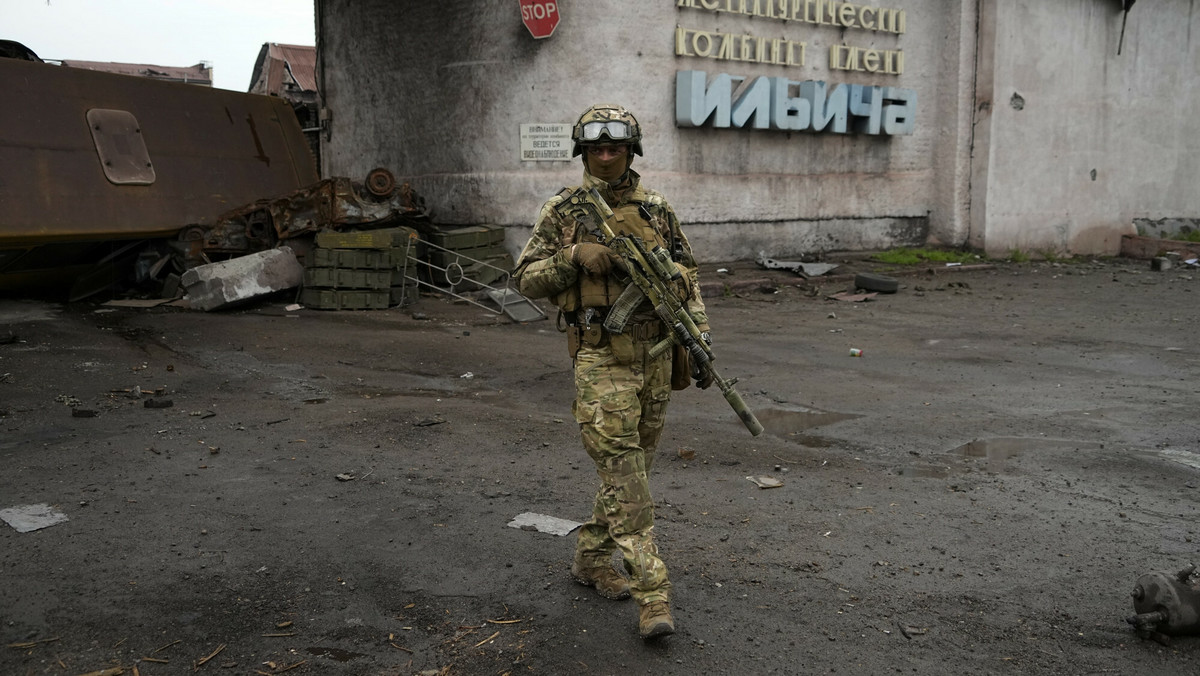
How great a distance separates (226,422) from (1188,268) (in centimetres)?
1498

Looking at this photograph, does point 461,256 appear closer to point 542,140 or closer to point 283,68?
point 542,140

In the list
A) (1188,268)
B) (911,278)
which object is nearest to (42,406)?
(911,278)

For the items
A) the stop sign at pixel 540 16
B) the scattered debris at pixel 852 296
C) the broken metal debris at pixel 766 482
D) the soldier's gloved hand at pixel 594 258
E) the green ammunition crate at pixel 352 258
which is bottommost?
the broken metal debris at pixel 766 482

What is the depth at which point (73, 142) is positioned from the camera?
10.2 meters

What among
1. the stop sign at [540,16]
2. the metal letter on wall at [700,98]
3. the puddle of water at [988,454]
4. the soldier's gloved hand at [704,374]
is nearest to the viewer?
the soldier's gloved hand at [704,374]

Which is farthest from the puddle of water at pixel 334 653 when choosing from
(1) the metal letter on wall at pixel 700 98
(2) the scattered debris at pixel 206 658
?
(1) the metal letter on wall at pixel 700 98

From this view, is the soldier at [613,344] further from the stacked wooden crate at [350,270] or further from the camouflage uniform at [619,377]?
the stacked wooden crate at [350,270]

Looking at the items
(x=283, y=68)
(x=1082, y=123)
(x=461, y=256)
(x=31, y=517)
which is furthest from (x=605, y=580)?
(x=283, y=68)

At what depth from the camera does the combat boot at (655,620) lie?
308 cm

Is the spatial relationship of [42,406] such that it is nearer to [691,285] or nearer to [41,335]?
[41,335]

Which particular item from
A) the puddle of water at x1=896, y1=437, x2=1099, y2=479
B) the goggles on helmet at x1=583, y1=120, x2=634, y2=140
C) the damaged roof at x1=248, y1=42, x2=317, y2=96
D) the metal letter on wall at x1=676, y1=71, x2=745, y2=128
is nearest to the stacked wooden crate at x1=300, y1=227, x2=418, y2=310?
the metal letter on wall at x1=676, y1=71, x2=745, y2=128

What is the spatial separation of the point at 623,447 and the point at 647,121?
970 centimetres

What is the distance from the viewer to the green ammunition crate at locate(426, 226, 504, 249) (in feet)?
36.9

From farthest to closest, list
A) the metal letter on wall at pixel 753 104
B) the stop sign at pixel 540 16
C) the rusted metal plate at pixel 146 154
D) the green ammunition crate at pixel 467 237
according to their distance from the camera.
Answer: the metal letter on wall at pixel 753 104 < the stop sign at pixel 540 16 < the green ammunition crate at pixel 467 237 < the rusted metal plate at pixel 146 154
